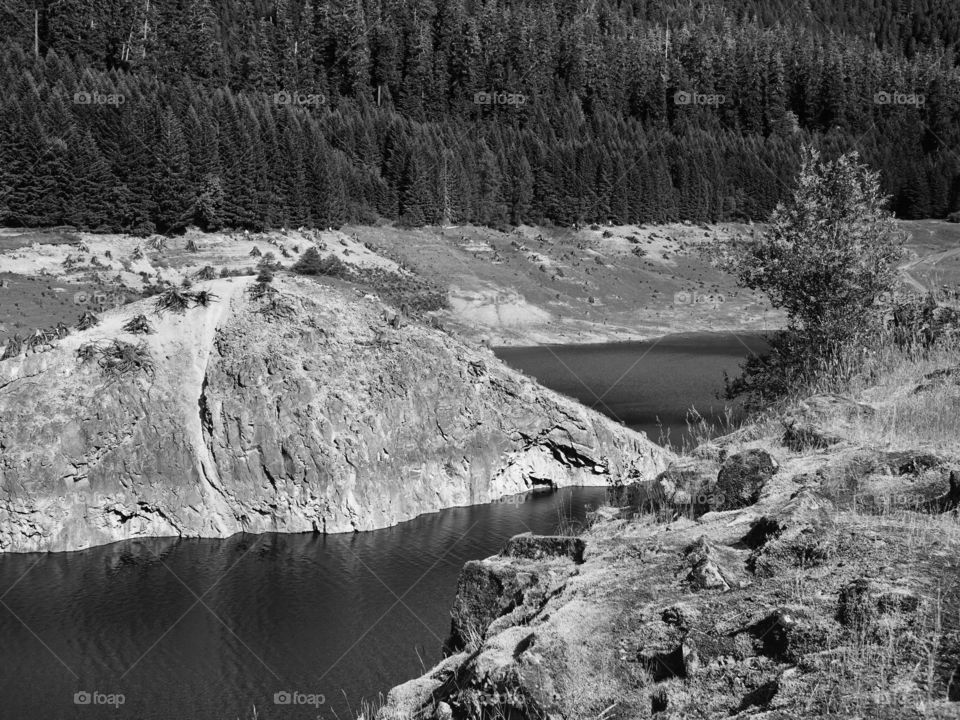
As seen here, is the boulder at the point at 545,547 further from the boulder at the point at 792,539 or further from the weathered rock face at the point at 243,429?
the weathered rock face at the point at 243,429

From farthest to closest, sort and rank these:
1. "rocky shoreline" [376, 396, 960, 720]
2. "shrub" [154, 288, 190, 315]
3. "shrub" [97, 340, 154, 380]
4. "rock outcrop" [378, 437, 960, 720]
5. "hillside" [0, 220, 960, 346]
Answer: "hillside" [0, 220, 960, 346] → "shrub" [154, 288, 190, 315] → "shrub" [97, 340, 154, 380] → "rocky shoreline" [376, 396, 960, 720] → "rock outcrop" [378, 437, 960, 720]

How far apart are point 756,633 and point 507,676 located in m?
2.44

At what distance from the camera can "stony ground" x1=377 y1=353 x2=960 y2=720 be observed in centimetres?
708

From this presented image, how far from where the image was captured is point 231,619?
93.5ft

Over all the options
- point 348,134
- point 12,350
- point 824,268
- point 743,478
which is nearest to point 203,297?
point 12,350

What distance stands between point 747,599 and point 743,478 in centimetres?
370

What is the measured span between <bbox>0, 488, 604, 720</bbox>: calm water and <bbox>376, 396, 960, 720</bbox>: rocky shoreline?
917 centimetres

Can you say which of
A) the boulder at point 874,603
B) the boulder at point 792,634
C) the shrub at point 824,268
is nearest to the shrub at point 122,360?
the shrub at point 824,268

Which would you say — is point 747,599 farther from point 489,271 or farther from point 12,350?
point 489,271

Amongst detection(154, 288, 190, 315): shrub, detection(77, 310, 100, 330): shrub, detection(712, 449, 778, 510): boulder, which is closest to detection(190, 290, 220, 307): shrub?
detection(154, 288, 190, 315): shrub

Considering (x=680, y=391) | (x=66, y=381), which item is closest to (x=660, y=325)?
(x=680, y=391)

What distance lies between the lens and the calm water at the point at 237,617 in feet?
76.0

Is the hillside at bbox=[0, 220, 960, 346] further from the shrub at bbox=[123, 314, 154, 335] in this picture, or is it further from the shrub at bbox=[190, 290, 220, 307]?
the shrub at bbox=[190, 290, 220, 307]

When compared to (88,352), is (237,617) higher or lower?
lower
